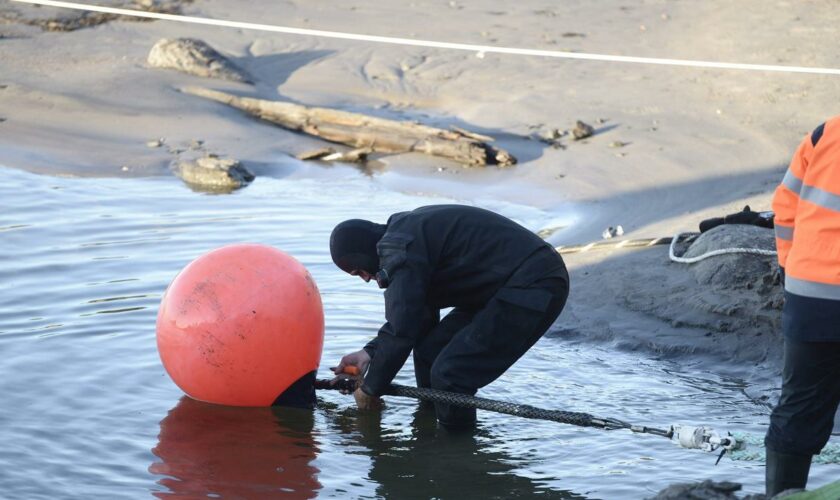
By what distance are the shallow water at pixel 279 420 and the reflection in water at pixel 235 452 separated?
11 mm

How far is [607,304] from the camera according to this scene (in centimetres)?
900

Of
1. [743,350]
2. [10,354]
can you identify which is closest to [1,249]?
[10,354]

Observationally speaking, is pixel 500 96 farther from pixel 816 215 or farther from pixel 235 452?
pixel 816 215

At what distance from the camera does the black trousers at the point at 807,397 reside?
15.4 ft

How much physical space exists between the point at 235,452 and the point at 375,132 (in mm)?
7900

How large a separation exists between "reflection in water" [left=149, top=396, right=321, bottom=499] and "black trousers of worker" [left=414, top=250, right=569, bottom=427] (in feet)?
2.88

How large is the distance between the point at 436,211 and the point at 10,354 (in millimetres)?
3291

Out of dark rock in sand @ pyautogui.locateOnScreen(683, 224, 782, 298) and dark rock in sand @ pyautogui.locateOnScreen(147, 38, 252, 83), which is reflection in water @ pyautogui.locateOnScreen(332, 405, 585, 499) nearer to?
dark rock in sand @ pyautogui.locateOnScreen(683, 224, 782, 298)

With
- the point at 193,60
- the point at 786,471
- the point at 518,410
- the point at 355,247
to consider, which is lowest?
the point at 518,410

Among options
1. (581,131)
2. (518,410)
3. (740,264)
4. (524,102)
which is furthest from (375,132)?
(518,410)

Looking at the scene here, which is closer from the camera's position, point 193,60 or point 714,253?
point 714,253

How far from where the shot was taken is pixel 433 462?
6.34 meters

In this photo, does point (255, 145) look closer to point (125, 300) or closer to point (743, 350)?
point (125, 300)

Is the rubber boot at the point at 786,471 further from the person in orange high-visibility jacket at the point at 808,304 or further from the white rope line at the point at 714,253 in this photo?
the white rope line at the point at 714,253
